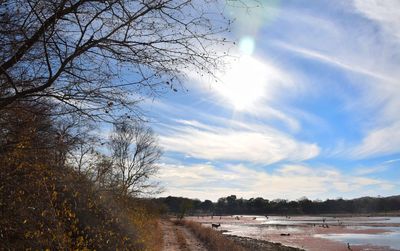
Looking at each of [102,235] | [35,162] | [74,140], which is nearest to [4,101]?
[74,140]

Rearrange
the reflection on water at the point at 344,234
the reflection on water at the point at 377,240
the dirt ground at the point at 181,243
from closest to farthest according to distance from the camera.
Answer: the dirt ground at the point at 181,243 < the reflection on water at the point at 377,240 < the reflection on water at the point at 344,234

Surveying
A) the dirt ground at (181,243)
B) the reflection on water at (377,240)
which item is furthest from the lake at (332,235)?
the dirt ground at (181,243)

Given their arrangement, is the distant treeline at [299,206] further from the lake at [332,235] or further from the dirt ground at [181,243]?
the dirt ground at [181,243]

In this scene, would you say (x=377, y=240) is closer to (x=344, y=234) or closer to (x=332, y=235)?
(x=332, y=235)

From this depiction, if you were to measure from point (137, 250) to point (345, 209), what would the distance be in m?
174

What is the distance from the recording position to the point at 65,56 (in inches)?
155

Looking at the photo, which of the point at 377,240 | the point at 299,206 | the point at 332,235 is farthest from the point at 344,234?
the point at 299,206

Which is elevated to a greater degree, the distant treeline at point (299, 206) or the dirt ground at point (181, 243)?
the distant treeline at point (299, 206)

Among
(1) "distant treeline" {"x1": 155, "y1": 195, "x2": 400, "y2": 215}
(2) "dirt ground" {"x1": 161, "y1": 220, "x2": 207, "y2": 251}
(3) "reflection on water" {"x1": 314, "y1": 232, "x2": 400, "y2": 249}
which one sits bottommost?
(2) "dirt ground" {"x1": 161, "y1": 220, "x2": 207, "y2": 251}

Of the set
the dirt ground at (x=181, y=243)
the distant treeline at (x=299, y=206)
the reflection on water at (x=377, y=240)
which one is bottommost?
the dirt ground at (x=181, y=243)

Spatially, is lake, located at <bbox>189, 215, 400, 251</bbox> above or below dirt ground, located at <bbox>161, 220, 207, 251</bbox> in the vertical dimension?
above

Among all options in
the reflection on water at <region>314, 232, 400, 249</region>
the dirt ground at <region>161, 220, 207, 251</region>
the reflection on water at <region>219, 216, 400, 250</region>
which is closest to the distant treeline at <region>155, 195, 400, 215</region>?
the reflection on water at <region>219, 216, 400, 250</region>

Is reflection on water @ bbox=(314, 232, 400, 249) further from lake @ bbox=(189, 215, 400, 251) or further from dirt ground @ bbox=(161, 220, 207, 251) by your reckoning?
dirt ground @ bbox=(161, 220, 207, 251)

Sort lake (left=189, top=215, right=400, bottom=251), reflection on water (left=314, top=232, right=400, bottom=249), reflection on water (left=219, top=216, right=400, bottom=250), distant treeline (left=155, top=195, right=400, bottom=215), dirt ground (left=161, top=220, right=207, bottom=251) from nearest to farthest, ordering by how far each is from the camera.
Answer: dirt ground (left=161, top=220, right=207, bottom=251) → reflection on water (left=314, top=232, right=400, bottom=249) → lake (left=189, top=215, right=400, bottom=251) → reflection on water (left=219, top=216, right=400, bottom=250) → distant treeline (left=155, top=195, right=400, bottom=215)
